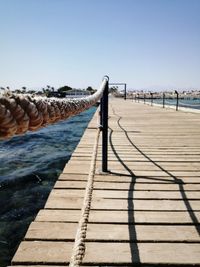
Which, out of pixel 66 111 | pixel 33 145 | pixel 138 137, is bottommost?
pixel 33 145

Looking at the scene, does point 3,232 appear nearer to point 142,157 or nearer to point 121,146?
point 142,157

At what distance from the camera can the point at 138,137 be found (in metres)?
7.81

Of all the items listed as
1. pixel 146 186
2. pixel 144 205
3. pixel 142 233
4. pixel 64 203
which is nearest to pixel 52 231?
pixel 64 203

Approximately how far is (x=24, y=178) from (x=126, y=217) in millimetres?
4974

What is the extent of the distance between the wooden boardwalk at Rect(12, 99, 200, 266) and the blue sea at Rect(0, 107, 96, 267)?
3.93 feet

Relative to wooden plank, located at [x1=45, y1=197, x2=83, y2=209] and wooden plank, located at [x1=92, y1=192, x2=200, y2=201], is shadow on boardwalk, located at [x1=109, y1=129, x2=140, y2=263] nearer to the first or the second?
wooden plank, located at [x1=92, y1=192, x2=200, y2=201]

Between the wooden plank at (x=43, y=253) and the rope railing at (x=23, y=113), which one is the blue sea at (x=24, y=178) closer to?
the wooden plank at (x=43, y=253)

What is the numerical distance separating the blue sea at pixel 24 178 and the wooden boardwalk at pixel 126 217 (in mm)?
1198

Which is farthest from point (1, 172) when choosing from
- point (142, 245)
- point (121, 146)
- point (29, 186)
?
point (142, 245)

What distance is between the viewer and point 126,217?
9.55ft

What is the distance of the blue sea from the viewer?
15.1 ft

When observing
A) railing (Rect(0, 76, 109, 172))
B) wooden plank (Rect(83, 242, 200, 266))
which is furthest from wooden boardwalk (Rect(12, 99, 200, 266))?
railing (Rect(0, 76, 109, 172))

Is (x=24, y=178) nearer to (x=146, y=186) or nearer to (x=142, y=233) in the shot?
(x=146, y=186)

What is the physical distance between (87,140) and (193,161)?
2.71 meters
